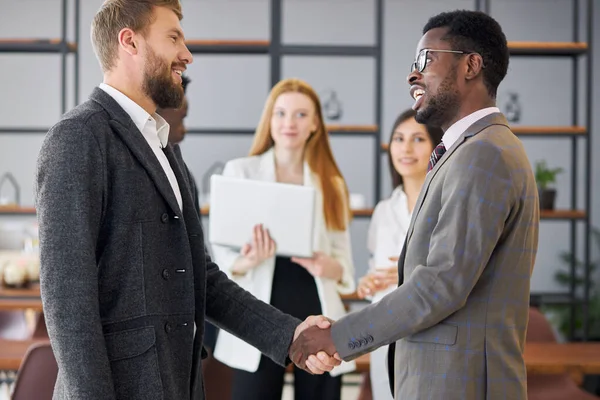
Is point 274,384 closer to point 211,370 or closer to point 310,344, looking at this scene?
point 211,370

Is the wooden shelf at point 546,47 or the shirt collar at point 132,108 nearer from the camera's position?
the shirt collar at point 132,108

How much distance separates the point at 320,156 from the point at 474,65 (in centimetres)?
145

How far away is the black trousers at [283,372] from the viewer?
281cm

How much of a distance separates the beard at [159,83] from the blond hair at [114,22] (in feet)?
0.22

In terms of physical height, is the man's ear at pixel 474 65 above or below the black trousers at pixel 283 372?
above

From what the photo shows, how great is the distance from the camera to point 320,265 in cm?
288

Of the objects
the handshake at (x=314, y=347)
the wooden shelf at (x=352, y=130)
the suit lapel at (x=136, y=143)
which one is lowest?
the handshake at (x=314, y=347)

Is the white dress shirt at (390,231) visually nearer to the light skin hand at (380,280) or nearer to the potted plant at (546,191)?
the light skin hand at (380,280)

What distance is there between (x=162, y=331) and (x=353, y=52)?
11.8 feet

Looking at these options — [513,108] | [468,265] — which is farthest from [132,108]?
[513,108]

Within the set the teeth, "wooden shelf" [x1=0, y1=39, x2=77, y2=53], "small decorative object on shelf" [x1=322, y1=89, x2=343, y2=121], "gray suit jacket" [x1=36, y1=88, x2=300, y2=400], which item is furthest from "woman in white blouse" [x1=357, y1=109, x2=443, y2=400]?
"wooden shelf" [x1=0, y1=39, x2=77, y2=53]

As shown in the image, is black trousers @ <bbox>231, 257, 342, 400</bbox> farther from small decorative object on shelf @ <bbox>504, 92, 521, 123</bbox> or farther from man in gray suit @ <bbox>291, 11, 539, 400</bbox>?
small decorative object on shelf @ <bbox>504, 92, 521, 123</bbox>

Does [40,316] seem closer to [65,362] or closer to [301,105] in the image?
[301,105]

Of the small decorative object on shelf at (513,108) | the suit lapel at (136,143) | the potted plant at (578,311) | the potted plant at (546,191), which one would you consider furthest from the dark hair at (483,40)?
the potted plant at (578,311)
